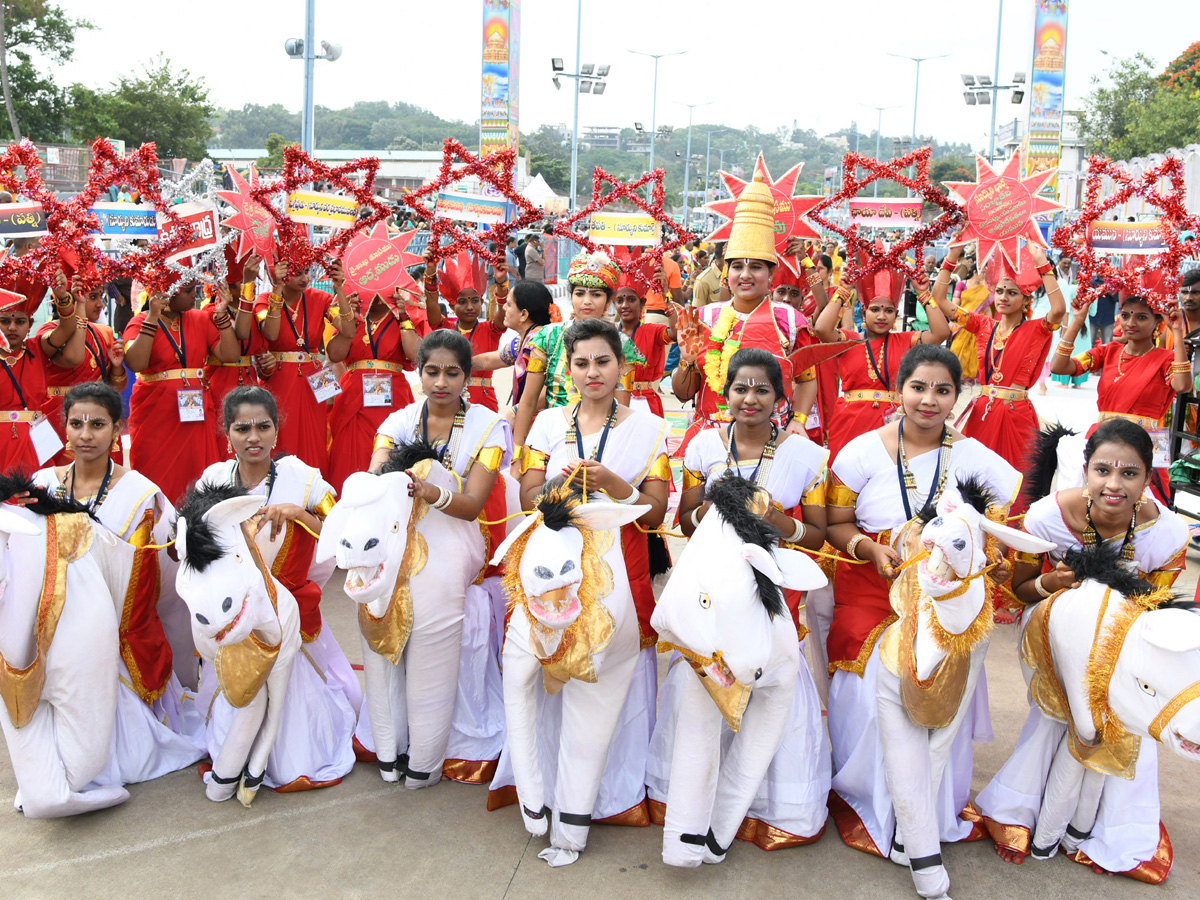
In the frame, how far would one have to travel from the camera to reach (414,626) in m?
3.30

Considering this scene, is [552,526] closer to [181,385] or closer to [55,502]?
[55,502]

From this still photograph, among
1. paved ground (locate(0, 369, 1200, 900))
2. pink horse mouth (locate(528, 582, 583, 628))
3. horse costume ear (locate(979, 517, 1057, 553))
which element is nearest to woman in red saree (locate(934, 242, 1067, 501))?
paved ground (locate(0, 369, 1200, 900))

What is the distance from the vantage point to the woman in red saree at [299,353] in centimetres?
579

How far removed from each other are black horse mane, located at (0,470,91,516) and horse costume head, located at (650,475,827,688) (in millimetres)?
1935

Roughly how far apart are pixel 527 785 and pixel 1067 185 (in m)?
20.9

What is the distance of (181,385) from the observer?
5.48 m

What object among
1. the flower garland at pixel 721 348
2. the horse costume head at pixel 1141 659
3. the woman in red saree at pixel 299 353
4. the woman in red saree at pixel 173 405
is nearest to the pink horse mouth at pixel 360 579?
the flower garland at pixel 721 348

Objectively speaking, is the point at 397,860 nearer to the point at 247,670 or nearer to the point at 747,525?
the point at 247,670

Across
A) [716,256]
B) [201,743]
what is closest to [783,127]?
[716,256]

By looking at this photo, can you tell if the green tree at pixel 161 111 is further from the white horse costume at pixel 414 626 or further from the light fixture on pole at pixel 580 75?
the white horse costume at pixel 414 626

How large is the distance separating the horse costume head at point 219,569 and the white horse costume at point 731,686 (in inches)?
48.1

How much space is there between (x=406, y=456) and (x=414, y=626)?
0.54 m

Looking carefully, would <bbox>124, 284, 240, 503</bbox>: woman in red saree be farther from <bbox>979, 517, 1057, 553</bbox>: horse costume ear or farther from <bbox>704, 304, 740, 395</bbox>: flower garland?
<bbox>979, 517, 1057, 553</bbox>: horse costume ear

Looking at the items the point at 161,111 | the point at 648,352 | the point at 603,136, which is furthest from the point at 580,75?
the point at 603,136
